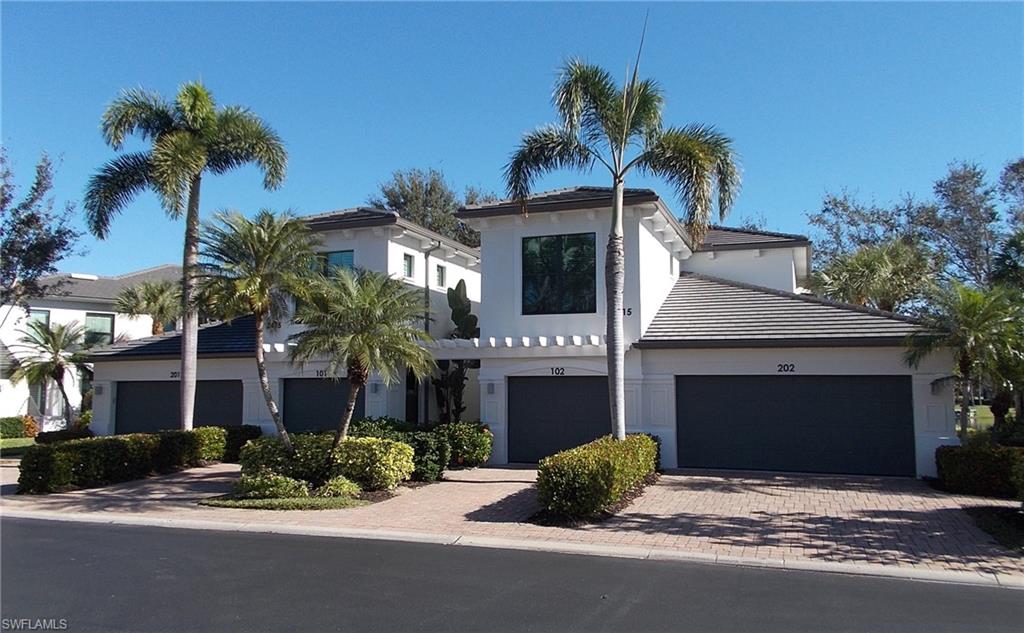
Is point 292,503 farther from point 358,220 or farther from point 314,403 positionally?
point 358,220

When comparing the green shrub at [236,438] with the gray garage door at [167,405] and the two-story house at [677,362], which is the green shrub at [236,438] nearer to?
the gray garage door at [167,405]

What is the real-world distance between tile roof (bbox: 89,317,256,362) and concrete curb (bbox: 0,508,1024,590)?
8019mm

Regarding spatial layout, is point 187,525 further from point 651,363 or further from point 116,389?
point 116,389

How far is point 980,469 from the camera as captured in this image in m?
13.2

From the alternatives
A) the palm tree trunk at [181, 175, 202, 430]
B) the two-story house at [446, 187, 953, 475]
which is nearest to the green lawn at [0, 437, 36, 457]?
the palm tree trunk at [181, 175, 202, 430]

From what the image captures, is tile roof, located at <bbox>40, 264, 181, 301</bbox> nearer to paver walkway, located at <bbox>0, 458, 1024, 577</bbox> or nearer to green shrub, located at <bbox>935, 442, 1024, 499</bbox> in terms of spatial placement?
paver walkway, located at <bbox>0, 458, 1024, 577</bbox>

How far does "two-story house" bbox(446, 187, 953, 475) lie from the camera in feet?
50.8

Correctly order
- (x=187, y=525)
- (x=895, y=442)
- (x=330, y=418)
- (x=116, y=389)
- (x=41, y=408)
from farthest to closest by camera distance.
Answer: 1. (x=41, y=408)
2. (x=116, y=389)
3. (x=330, y=418)
4. (x=895, y=442)
5. (x=187, y=525)

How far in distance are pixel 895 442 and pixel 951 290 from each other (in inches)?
132

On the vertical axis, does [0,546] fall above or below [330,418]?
below

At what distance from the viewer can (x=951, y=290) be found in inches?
555

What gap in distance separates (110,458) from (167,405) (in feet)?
19.9

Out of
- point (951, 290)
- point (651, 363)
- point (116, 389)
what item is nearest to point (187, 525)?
point (651, 363)

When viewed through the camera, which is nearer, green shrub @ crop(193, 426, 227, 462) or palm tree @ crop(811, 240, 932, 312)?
green shrub @ crop(193, 426, 227, 462)
